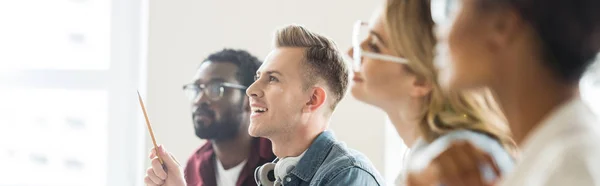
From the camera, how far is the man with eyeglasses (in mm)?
2576

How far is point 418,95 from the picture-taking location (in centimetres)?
134

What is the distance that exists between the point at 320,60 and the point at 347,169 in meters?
A: 0.37

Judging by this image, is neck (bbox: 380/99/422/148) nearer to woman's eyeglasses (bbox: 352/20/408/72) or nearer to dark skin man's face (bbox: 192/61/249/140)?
woman's eyeglasses (bbox: 352/20/408/72)

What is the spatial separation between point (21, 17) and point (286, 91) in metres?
2.00

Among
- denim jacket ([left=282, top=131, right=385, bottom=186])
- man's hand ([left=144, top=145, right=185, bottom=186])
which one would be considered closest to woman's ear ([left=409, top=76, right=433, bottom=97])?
denim jacket ([left=282, top=131, right=385, bottom=186])

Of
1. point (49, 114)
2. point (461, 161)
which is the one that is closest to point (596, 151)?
point (461, 161)

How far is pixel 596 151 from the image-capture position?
729 millimetres

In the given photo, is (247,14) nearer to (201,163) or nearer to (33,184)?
(201,163)

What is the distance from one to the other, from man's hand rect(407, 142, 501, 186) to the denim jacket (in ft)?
2.37

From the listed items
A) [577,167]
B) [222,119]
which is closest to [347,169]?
[222,119]

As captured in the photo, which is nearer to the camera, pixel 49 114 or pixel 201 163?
pixel 201 163

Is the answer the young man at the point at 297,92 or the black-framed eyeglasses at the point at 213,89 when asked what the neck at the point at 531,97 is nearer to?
the young man at the point at 297,92

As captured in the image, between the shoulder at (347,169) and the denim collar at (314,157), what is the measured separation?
0.02 m

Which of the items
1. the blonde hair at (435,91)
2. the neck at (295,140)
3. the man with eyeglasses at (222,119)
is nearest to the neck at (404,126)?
the blonde hair at (435,91)
